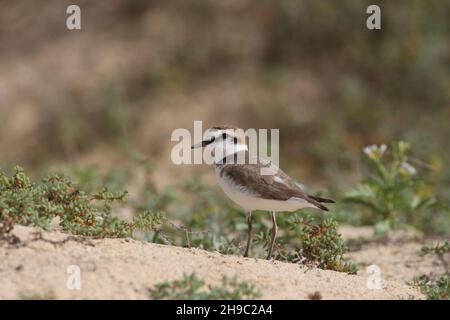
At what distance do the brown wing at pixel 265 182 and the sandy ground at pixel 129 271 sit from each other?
549mm

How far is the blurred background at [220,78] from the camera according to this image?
12.6 meters

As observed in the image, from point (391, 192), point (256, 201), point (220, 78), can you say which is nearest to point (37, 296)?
point (256, 201)

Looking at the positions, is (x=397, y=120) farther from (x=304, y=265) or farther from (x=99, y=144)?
(x=304, y=265)

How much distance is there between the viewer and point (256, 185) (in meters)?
5.68

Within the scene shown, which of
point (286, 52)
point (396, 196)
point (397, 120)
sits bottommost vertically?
point (396, 196)

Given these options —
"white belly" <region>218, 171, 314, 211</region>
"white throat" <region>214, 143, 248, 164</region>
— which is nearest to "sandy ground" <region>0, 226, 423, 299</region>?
"white belly" <region>218, 171, 314, 211</region>

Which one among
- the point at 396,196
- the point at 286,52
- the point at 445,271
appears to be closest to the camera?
the point at 445,271

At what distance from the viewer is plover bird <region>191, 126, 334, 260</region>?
5629 millimetres

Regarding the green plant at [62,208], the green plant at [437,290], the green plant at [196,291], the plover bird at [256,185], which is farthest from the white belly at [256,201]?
the green plant at [196,291]

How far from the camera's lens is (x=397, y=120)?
12305 mm

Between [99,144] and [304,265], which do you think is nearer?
[304,265]

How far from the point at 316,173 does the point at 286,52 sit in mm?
3003

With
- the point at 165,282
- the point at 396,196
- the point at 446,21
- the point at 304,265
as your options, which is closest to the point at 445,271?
the point at 396,196

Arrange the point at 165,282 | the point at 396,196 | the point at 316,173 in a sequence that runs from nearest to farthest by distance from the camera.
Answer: the point at 165,282 < the point at 396,196 < the point at 316,173
